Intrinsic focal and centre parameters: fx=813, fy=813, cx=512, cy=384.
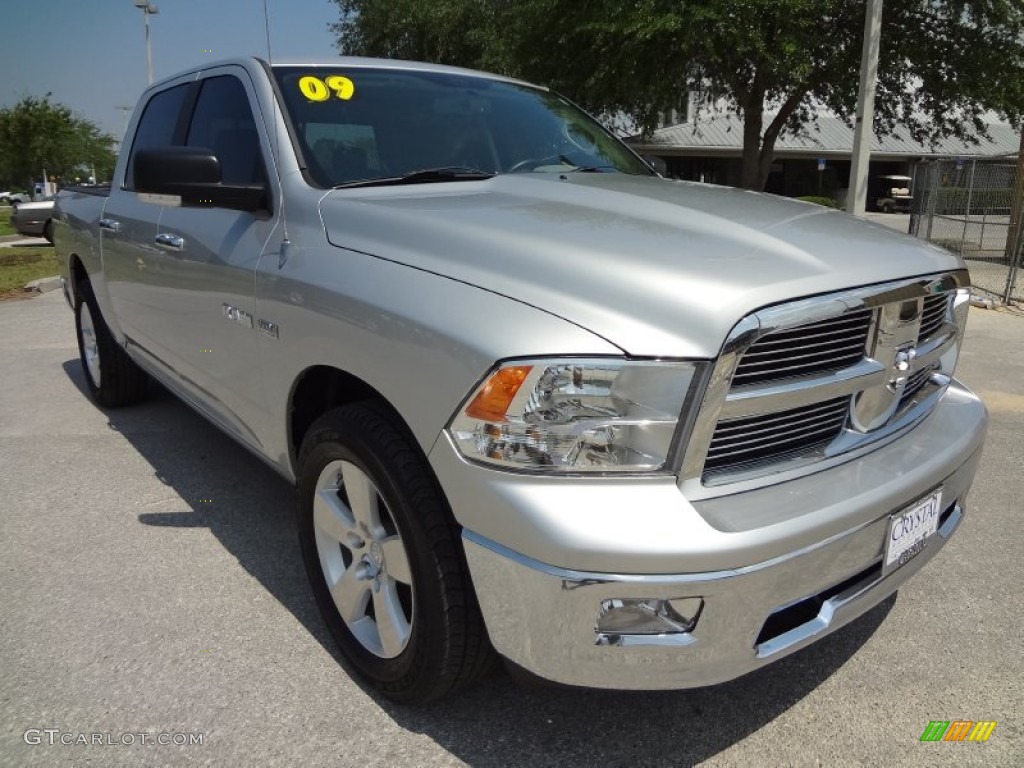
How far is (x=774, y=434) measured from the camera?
194 centimetres

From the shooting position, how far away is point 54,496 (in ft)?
12.6

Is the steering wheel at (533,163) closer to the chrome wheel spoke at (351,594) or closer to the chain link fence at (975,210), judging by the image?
the chrome wheel spoke at (351,594)

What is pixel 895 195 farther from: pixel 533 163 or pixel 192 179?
pixel 192 179

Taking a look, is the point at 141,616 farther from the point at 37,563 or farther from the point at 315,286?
the point at 315,286

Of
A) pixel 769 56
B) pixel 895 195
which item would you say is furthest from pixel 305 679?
pixel 895 195

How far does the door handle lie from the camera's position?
324 centimetres

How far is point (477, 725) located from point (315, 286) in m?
1.32

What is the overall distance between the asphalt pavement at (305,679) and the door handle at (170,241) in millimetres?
1125

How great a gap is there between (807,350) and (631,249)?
48cm

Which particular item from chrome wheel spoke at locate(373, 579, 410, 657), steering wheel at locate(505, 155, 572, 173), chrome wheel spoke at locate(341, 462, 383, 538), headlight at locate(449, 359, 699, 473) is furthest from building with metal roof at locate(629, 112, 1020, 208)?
headlight at locate(449, 359, 699, 473)

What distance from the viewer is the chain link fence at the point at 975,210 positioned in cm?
1185

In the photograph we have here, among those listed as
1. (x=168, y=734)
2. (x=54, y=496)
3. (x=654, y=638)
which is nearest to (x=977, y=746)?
(x=654, y=638)

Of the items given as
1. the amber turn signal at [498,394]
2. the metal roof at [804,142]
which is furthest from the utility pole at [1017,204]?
the metal roof at [804,142]

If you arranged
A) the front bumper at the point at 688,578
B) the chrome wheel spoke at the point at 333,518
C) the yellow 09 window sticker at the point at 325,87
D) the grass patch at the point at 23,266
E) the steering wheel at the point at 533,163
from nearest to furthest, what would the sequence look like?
1. the front bumper at the point at 688,578
2. the chrome wheel spoke at the point at 333,518
3. the yellow 09 window sticker at the point at 325,87
4. the steering wheel at the point at 533,163
5. the grass patch at the point at 23,266
